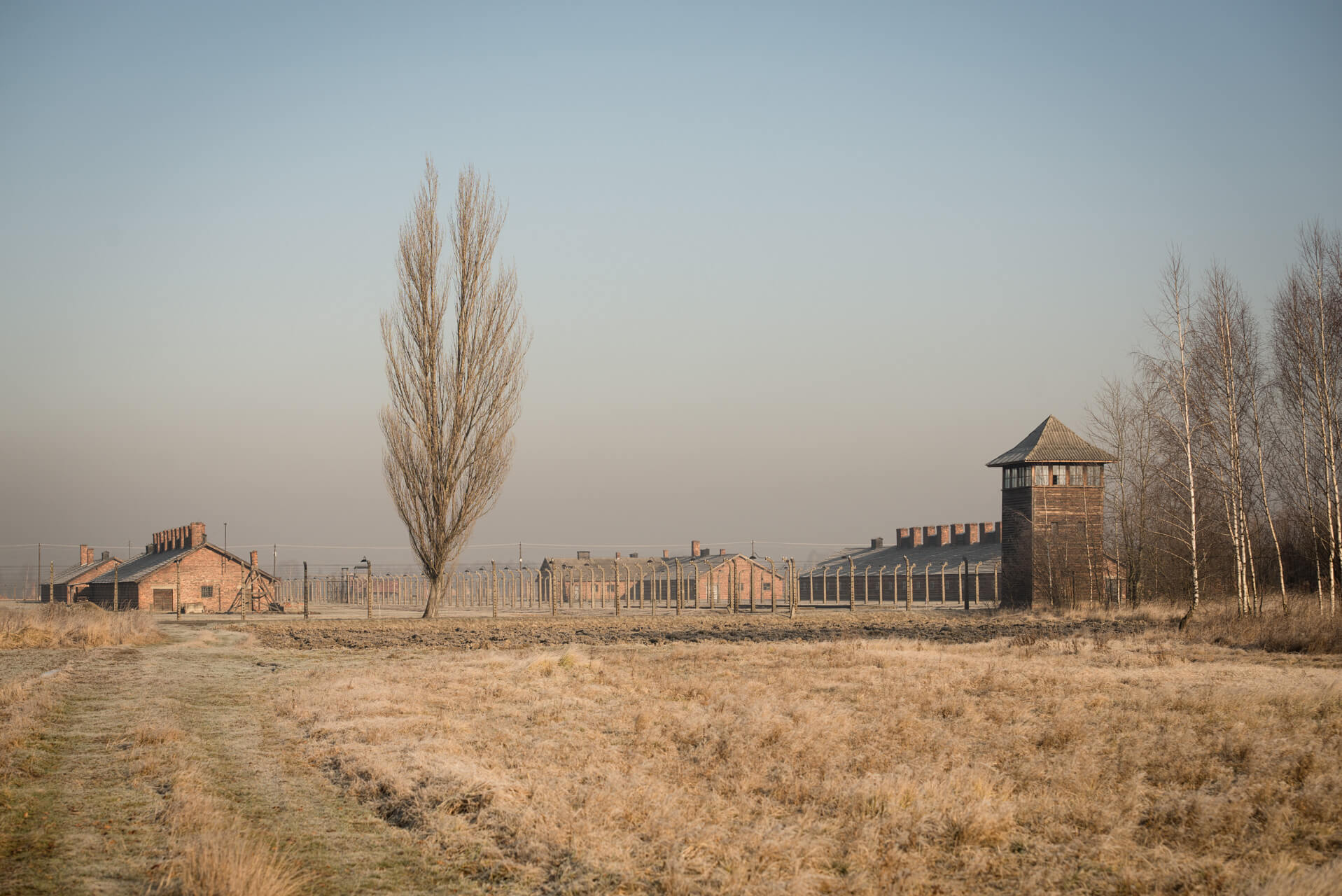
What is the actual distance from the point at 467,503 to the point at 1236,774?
26656mm

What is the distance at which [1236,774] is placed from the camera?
7.98m

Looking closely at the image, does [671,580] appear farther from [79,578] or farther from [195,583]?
[79,578]

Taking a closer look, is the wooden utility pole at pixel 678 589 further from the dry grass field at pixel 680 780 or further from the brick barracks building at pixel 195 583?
the brick barracks building at pixel 195 583

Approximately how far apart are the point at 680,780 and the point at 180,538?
56.2 meters

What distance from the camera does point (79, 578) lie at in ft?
201

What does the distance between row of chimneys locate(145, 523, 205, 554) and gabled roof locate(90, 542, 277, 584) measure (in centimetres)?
38

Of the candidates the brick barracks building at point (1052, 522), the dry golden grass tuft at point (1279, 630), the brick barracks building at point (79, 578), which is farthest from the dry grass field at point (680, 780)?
the brick barracks building at point (79, 578)

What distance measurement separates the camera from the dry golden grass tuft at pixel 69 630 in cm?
2158

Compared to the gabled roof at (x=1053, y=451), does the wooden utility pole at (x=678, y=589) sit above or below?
below

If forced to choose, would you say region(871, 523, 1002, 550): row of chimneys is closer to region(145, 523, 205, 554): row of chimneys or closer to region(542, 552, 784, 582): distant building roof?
region(542, 552, 784, 582): distant building roof

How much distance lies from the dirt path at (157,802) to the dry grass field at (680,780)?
0.03 meters

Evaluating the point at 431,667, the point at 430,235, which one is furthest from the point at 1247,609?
the point at 430,235

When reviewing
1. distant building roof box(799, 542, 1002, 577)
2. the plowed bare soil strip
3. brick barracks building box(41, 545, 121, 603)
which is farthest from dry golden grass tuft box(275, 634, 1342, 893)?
brick barracks building box(41, 545, 121, 603)

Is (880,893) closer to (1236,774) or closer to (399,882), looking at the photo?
(399,882)
